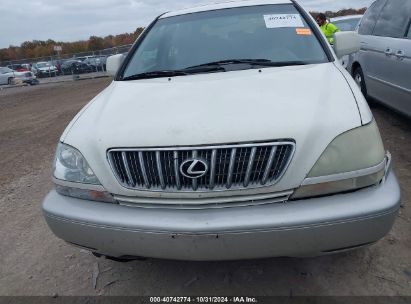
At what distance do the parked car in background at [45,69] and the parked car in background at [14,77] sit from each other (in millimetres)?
4521

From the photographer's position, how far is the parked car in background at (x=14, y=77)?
81.0 feet

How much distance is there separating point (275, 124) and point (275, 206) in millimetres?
406

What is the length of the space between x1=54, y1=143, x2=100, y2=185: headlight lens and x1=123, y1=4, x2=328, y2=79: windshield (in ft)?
3.54

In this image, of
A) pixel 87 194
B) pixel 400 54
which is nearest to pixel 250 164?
pixel 87 194

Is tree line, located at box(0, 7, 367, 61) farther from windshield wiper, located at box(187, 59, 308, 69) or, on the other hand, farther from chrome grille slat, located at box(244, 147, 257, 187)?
chrome grille slat, located at box(244, 147, 257, 187)

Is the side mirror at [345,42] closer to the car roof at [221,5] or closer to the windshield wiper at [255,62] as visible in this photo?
the car roof at [221,5]

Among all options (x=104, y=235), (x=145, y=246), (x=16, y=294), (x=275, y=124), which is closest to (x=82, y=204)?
(x=104, y=235)

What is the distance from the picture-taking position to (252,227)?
1916mm

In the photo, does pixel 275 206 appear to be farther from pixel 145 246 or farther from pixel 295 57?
pixel 295 57

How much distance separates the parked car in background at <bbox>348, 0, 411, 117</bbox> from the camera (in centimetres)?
448

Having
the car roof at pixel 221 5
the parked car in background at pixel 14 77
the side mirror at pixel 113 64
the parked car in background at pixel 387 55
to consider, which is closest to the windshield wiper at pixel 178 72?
the side mirror at pixel 113 64

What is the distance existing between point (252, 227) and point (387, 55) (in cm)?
392

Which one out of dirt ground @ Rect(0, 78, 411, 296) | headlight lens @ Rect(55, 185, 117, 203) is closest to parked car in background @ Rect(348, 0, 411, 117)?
dirt ground @ Rect(0, 78, 411, 296)

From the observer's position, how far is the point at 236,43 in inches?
124
